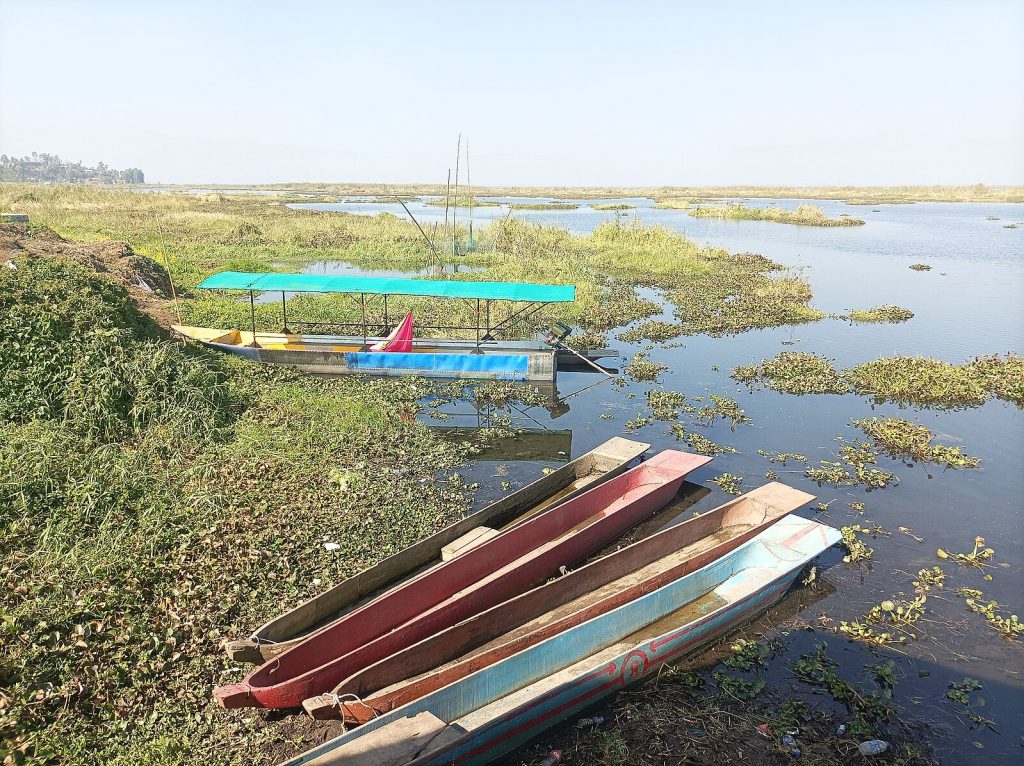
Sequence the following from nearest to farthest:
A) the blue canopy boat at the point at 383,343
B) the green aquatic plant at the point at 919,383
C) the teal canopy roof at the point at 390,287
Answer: the teal canopy roof at the point at 390,287 < the blue canopy boat at the point at 383,343 < the green aquatic plant at the point at 919,383

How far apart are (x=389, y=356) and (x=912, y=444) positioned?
10286mm

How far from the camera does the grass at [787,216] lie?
5222 centimetres

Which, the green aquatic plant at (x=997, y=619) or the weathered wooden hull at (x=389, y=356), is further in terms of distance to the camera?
the weathered wooden hull at (x=389, y=356)

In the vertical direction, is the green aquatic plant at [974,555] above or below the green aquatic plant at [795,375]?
below

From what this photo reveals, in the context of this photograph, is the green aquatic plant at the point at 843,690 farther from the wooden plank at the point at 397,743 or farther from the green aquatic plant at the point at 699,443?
the green aquatic plant at the point at 699,443

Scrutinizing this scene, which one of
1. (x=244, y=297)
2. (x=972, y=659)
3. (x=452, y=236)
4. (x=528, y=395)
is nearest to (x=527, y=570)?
(x=972, y=659)

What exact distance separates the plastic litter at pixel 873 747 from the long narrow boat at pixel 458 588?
3228 millimetres

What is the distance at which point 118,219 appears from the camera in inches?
1394

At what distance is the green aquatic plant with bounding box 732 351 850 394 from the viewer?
14.7m

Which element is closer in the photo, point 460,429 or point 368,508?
point 368,508

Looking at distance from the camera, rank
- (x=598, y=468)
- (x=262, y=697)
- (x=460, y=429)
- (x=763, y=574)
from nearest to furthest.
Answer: (x=262, y=697)
(x=763, y=574)
(x=598, y=468)
(x=460, y=429)

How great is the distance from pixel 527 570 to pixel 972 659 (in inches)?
186

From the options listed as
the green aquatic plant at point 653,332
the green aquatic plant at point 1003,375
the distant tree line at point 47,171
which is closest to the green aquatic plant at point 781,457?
the green aquatic plant at point 1003,375

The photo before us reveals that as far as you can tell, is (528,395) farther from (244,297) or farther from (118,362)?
(244,297)
